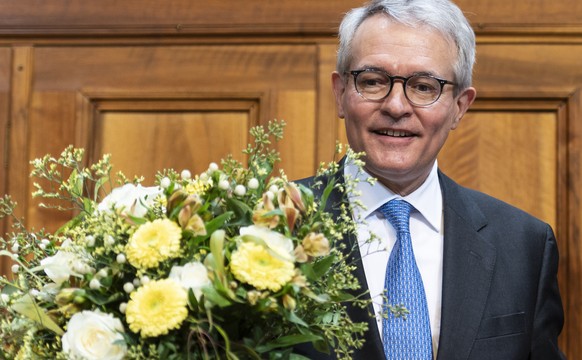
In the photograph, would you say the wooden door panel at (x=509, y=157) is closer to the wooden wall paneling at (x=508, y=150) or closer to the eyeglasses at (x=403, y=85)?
the wooden wall paneling at (x=508, y=150)

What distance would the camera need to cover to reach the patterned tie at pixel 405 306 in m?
1.62

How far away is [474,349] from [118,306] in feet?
2.37

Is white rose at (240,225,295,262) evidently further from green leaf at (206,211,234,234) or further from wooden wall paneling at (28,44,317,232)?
wooden wall paneling at (28,44,317,232)

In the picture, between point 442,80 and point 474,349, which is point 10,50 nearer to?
point 442,80

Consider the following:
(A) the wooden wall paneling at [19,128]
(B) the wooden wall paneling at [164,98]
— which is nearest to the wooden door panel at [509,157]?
(B) the wooden wall paneling at [164,98]

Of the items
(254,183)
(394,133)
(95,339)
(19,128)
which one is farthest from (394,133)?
(19,128)

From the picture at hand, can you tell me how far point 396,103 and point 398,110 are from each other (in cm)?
1

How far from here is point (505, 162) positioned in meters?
2.37

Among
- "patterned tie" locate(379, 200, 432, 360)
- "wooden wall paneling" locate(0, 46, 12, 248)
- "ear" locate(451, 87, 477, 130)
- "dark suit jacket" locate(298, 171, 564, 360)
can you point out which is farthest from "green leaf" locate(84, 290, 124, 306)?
"wooden wall paneling" locate(0, 46, 12, 248)

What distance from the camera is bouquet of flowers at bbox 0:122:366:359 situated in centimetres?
116

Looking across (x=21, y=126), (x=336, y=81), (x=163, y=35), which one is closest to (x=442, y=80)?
(x=336, y=81)

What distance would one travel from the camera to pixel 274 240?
3.90 ft

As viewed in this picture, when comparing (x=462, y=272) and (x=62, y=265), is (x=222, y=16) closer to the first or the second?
(x=462, y=272)

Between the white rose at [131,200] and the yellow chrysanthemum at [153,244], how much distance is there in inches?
2.8
